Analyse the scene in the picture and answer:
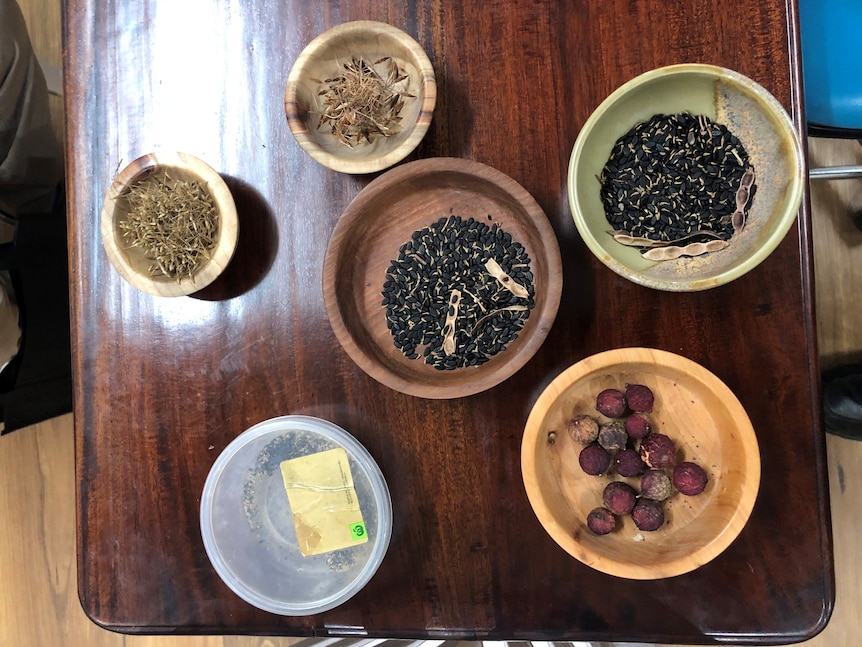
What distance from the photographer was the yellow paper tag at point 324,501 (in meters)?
0.95

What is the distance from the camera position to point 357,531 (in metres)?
0.95

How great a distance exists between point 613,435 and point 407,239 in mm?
456

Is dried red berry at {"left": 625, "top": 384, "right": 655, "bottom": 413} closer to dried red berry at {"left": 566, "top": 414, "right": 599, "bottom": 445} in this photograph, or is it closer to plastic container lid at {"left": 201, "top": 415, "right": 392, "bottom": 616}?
dried red berry at {"left": 566, "top": 414, "right": 599, "bottom": 445}

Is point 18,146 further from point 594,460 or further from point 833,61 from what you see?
point 833,61

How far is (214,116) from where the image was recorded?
99 cm

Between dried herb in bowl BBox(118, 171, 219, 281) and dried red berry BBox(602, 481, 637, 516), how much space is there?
2.40 ft

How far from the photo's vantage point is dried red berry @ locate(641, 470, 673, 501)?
34.8 inches

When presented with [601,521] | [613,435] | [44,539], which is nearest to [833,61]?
[613,435]

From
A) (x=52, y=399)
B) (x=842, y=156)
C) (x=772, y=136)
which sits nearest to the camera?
(x=772, y=136)

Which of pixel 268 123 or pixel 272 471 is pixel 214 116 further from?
pixel 272 471

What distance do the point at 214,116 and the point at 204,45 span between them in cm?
12

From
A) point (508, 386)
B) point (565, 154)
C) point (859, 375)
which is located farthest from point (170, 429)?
point (859, 375)

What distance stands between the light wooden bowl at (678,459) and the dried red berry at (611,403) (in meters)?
0.03

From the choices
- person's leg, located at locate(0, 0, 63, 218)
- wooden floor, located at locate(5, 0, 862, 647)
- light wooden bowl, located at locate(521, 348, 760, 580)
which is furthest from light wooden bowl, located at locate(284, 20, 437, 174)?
wooden floor, located at locate(5, 0, 862, 647)
